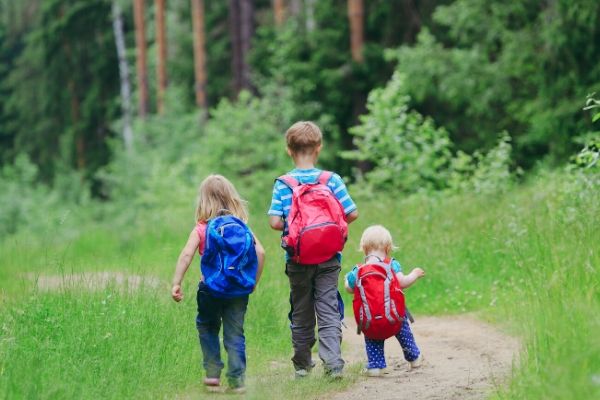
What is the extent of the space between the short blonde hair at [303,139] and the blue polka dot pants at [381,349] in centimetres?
144

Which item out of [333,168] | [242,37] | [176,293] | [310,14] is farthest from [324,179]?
[242,37]

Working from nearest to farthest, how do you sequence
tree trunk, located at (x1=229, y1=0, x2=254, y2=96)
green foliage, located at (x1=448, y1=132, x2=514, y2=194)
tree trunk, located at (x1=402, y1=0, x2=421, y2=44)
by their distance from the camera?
green foliage, located at (x1=448, y1=132, x2=514, y2=194) → tree trunk, located at (x1=402, y1=0, x2=421, y2=44) → tree trunk, located at (x1=229, y1=0, x2=254, y2=96)

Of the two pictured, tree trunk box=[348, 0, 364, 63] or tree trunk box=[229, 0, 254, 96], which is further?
tree trunk box=[229, 0, 254, 96]

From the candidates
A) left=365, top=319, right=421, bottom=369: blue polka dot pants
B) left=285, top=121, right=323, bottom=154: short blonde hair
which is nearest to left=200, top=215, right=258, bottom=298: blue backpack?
left=285, top=121, right=323, bottom=154: short blonde hair

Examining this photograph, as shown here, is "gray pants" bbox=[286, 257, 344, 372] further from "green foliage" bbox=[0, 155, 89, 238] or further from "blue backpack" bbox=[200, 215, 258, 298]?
"green foliage" bbox=[0, 155, 89, 238]

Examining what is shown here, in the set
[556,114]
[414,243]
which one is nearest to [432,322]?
[414,243]

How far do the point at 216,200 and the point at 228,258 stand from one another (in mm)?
438

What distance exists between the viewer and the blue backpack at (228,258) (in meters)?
6.60

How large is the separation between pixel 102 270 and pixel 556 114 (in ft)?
32.8

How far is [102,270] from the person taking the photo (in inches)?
338

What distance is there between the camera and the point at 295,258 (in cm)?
689

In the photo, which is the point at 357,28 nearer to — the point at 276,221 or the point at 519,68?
the point at 519,68

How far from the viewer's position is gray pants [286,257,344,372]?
6992 mm

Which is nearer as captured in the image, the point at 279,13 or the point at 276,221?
the point at 276,221
